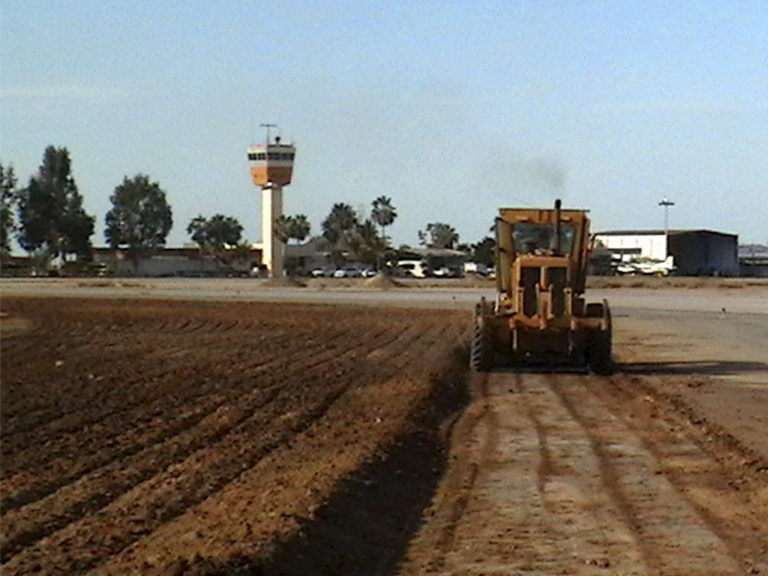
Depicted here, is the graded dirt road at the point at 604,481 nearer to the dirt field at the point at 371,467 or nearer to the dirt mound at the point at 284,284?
the dirt field at the point at 371,467

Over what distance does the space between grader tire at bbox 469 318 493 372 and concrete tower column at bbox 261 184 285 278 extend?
4640 inches

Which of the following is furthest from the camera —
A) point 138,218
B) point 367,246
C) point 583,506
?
point 367,246

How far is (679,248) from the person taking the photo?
155m

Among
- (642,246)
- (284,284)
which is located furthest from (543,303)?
(642,246)

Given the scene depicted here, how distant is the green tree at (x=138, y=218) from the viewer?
8406 centimetres

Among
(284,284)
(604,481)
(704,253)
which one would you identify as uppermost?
(704,253)

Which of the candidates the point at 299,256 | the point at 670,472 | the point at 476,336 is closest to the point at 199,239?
the point at 299,256

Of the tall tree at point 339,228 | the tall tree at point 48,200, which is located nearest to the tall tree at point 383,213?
the tall tree at point 339,228

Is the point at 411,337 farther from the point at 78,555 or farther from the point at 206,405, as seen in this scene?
the point at 78,555

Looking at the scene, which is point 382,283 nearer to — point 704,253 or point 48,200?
point 48,200

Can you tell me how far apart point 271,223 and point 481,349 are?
12118 cm

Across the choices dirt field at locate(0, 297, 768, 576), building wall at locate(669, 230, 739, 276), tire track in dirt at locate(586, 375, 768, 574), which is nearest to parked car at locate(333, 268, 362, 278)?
building wall at locate(669, 230, 739, 276)

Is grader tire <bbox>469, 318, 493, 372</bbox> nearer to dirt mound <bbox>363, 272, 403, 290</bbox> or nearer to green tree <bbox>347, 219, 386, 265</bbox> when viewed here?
dirt mound <bbox>363, 272, 403, 290</bbox>

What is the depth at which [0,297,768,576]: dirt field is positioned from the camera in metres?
10.2
